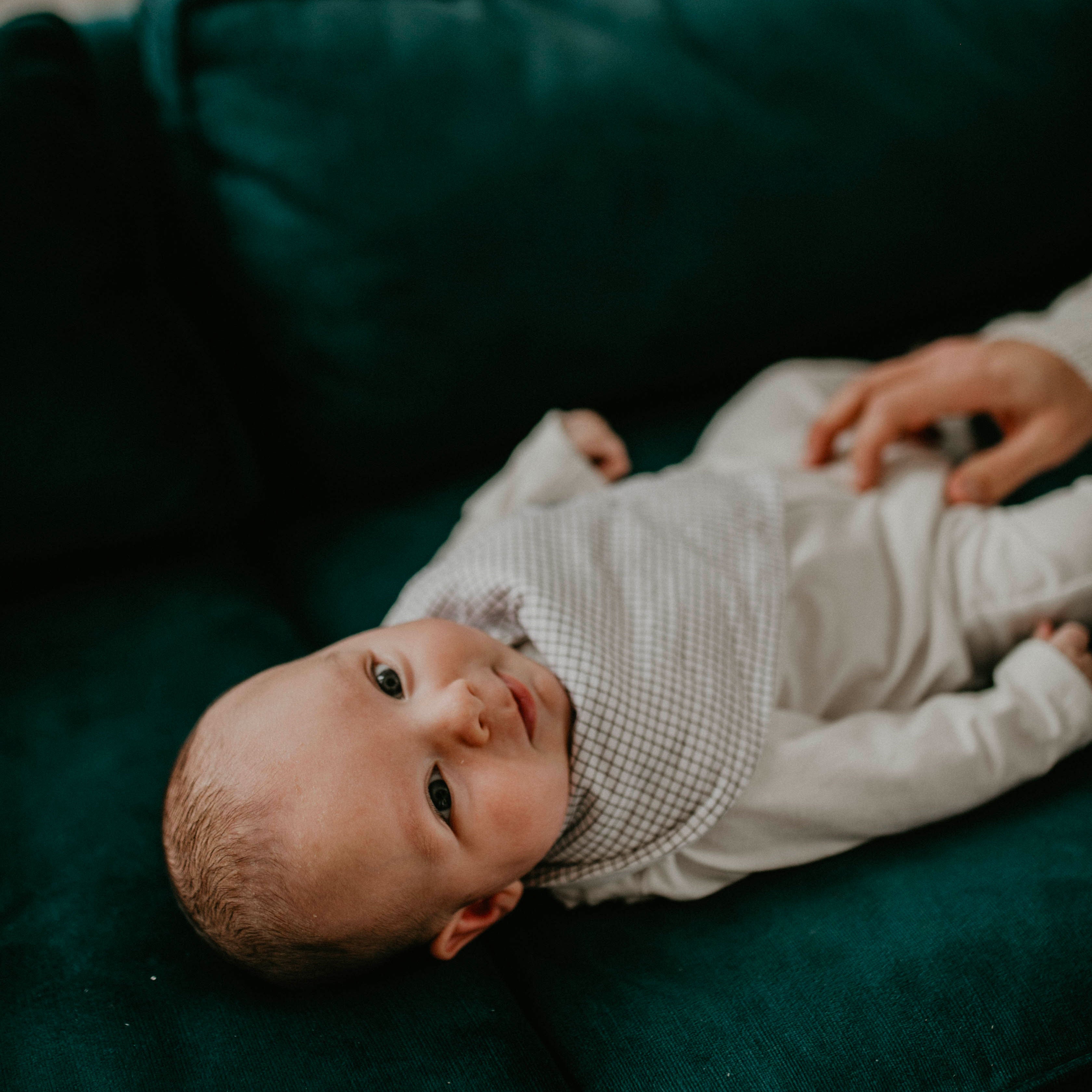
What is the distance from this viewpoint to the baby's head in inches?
26.8

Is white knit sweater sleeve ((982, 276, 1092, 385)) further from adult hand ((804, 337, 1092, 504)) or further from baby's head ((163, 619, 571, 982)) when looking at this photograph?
baby's head ((163, 619, 571, 982))

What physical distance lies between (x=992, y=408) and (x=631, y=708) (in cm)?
61

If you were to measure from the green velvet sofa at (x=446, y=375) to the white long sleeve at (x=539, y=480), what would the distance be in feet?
0.32

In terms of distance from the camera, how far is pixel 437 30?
3.48ft

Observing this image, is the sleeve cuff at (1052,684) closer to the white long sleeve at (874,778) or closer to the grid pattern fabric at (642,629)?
the white long sleeve at (874,778)

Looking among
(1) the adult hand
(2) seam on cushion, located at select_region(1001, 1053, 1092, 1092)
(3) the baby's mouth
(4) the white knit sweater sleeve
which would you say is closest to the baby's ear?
(3) the baby's mouth

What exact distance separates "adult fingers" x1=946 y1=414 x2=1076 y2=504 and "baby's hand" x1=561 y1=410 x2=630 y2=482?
424 millimetres

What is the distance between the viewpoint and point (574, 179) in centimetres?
112

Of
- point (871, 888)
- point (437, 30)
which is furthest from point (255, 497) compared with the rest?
point (871, 888)

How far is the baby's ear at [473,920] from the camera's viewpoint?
0.76m

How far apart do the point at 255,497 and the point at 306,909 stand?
699 mm

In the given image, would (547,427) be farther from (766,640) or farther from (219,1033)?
(219,1033)

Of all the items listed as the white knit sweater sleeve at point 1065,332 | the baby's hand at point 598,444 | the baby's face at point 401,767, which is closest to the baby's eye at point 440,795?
the baby's face at point 401,767

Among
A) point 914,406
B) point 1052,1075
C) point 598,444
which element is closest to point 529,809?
point 1052,1075
